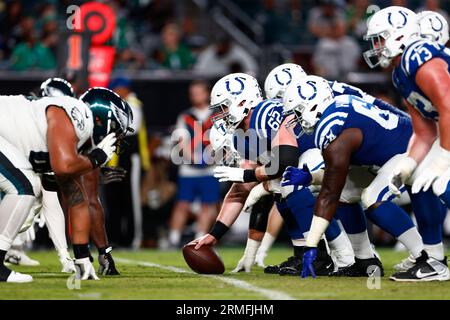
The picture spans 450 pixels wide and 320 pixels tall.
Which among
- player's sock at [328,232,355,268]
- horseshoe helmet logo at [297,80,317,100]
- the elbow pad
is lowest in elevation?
player's sock at [328,232,355,268]

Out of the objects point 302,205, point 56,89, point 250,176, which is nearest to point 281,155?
point 250,176

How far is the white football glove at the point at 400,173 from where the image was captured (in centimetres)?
746

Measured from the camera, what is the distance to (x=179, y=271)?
349 inches

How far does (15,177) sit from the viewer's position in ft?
24.0

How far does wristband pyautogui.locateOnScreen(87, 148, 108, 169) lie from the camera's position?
24.9 feet

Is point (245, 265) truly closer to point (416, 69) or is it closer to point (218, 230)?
point (218, 230)

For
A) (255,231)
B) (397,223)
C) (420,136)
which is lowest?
(255,231)

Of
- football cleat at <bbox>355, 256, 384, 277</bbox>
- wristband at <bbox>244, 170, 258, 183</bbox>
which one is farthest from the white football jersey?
football cleat at <bbox>355, 256, 384, 277</bbox>

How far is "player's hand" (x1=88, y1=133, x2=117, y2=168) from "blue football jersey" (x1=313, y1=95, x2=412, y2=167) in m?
1.46

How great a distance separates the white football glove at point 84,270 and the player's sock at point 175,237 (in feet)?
17.8

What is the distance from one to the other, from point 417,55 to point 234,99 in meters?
1.71

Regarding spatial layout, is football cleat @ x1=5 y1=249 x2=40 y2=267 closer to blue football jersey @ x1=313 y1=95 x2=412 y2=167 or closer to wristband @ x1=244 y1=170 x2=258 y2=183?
wristband @ x1=244 y1=170 x2=258 y2=183

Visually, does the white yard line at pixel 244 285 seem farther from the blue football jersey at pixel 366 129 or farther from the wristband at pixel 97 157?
the wristband at pixel 97 157
